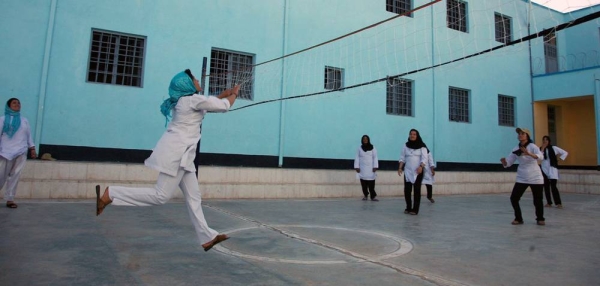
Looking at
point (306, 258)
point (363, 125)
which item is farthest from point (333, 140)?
point (306, 258)

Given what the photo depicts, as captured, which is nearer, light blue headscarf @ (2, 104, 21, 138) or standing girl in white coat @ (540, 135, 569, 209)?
light blue headscarf @ (2, 104, 21, 138)

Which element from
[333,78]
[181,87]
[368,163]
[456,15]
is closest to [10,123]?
[181,87]

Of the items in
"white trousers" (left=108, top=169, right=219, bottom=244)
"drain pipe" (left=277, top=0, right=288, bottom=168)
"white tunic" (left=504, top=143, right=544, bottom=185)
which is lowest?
"white trousers" (left=108, top=169, right=219, bottom=244)

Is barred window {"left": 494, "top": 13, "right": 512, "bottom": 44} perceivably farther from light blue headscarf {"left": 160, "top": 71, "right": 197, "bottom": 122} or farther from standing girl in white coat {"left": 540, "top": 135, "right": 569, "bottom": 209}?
light blue headscarf {"left": 160, "top": 71, "right": 197, "bottom": 122}

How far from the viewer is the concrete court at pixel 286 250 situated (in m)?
3.01

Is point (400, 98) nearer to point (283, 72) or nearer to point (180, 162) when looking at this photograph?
point (283, 72)

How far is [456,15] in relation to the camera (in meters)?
15.5

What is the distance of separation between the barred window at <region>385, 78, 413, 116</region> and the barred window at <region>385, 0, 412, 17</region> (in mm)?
2594

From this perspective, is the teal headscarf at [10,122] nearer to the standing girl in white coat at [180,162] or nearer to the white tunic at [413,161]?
the standing girl in white coat at [180,162]

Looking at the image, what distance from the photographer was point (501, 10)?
1619 centimetres

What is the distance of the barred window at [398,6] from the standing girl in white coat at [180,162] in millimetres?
11628

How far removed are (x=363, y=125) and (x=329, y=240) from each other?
27.6 ft

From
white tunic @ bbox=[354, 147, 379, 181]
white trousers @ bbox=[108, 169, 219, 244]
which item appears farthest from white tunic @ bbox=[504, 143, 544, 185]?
white trousers @ bbox=[108, 169, 219, 244]

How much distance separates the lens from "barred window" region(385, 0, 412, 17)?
13.9 metres
